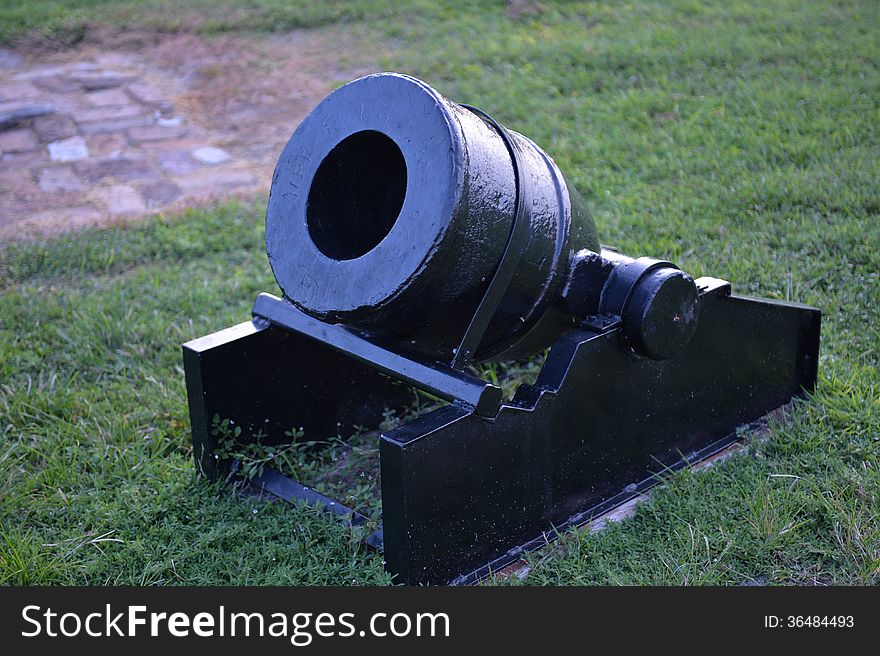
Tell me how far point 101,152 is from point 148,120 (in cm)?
65

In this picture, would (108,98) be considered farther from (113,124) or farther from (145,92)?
(113,124)

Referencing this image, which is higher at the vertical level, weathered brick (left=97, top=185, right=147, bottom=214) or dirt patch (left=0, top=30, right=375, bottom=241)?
dirt patch (left=0, top=30, right=375, bottom=241)

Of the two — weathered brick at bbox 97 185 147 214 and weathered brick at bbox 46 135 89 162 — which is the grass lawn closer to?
weathered brick at bbox 97 185 147 214

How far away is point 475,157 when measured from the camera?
2.42 m

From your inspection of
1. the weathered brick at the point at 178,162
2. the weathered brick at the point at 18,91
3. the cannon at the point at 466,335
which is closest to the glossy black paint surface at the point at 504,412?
the cannon at the point at 466,335

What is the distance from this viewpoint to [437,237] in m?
2.34

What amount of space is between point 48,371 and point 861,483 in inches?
113

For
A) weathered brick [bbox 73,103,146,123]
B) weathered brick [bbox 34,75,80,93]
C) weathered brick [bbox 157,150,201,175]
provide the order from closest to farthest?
1. weathered brick [bbox 157,150,201,175]
2. weathered brick [bbox 73,103,146,123]
3. weathered brick [bbox 34,75,80,93]

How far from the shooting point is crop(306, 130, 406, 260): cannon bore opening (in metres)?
2.70

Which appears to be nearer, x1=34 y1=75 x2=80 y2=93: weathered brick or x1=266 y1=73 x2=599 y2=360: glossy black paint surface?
x1=266 y1=73 x2=599 y2=360: glossy black paint surface

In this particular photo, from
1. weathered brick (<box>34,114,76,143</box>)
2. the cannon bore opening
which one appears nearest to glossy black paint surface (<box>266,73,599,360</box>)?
the cannon bore opening

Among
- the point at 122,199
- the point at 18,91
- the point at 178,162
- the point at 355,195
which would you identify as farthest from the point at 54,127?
the point at 355,195

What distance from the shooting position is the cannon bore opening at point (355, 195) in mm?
2703

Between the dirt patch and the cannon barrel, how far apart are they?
312cm
